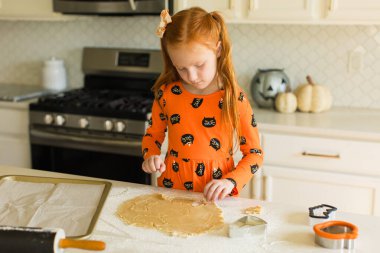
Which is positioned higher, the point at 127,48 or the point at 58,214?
the point at 127,48

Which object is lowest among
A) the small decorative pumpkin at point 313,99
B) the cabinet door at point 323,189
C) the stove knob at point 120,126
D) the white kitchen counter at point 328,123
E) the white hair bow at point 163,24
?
the cabinet door at point 323,189

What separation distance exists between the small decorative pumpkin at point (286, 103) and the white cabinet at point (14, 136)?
1371mm

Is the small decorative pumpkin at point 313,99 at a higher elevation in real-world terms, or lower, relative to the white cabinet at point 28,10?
lower

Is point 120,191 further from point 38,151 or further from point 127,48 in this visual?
point 127,48

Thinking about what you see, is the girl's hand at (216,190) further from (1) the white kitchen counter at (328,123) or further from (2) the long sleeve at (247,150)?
(1) the white kitchen counter at (328,123)

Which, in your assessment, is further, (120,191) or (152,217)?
(120,191)

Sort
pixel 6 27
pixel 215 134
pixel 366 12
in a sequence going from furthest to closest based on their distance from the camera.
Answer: pixel 6 27
pixel 366 12
pixel 215 134

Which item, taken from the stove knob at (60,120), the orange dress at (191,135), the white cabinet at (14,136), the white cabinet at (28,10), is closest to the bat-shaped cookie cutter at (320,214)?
the orange dress at (191,135)

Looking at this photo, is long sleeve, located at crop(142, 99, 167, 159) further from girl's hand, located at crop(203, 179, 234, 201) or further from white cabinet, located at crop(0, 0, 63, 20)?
white cabinet, located at crop(0, 0, 63, 20)

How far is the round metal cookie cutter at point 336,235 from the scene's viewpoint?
1106mm

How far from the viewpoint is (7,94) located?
305cm

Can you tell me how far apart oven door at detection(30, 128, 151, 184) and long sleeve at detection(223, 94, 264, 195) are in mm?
1138

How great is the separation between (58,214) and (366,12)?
1.70m

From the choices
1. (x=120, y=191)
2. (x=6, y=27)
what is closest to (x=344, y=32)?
(x=120, y=191)
